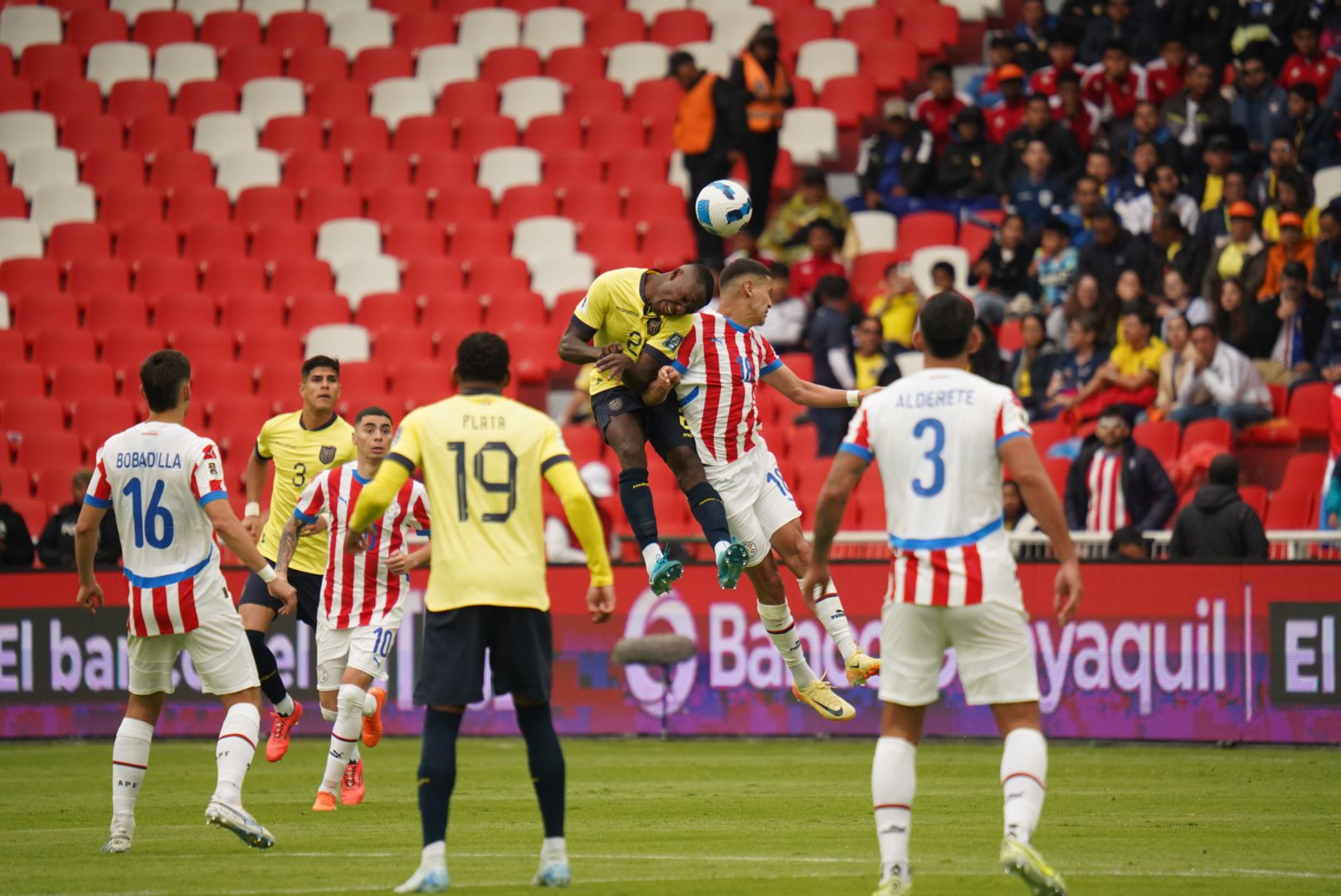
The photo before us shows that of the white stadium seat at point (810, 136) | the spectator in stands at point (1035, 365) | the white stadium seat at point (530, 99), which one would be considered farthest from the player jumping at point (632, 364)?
the white stadium seat at point (530, 99)

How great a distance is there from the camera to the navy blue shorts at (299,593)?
12602mm

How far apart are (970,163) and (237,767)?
13553mm

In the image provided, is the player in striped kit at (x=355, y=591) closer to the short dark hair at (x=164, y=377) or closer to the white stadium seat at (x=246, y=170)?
the short dark hair at (x=164, y=377)

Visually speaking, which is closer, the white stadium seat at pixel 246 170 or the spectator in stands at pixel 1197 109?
the spectator in stands at pixel 1197 109

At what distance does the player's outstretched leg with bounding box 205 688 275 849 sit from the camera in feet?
30.8

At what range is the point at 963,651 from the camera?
301 inches

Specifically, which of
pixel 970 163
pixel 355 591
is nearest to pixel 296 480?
pixel 355 591

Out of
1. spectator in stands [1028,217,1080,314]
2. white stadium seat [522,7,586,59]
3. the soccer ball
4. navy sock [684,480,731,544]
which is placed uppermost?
white stadium seat [522,7,586,59]

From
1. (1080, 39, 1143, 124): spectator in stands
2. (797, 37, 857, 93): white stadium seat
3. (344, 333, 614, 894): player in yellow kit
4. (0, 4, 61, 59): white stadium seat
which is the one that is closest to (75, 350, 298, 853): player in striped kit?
(344, 333, 614, 894): player in yellow kit

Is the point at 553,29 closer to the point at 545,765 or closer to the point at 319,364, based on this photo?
the point at 319,364

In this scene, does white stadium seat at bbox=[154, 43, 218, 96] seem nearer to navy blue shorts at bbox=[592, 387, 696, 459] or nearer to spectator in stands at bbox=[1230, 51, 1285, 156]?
spectator in stands at bbox=[1230, 51, 1285, 156]

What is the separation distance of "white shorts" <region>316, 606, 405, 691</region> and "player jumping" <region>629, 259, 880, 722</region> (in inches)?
89.4

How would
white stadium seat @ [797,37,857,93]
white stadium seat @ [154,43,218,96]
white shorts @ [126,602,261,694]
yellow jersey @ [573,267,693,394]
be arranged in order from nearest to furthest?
white shorts @ [126,602,261,694]
yellow jersey @ [573,267,693,394]
white stadium seat @ [797,37,857,93]
white stadium seat @ [154,43,218,96]

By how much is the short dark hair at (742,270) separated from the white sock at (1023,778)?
14.0 ft
